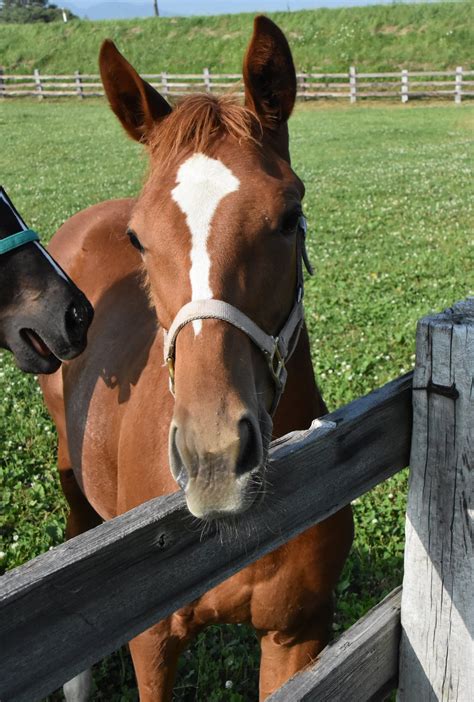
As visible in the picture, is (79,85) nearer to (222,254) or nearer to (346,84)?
(346,84)

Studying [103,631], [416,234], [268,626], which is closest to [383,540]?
[268,626]

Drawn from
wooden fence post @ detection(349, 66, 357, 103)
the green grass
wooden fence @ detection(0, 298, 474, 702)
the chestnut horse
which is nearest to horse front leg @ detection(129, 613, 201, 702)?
the chestnut horse

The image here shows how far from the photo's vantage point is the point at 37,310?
114 inches

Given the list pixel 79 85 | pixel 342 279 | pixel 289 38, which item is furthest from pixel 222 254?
pixel 289 38

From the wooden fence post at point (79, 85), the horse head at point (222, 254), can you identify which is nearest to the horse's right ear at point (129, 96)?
the horse head at point (222, 254)

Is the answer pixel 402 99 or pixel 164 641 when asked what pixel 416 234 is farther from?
pixel 402 99

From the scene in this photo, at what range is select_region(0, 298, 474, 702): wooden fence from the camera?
113 centimetres

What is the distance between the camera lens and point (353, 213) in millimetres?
12164

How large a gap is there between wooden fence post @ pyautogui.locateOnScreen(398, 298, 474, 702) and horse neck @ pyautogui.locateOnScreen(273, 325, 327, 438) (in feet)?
1.61

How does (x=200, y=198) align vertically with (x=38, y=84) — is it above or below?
above

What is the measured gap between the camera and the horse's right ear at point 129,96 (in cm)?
215

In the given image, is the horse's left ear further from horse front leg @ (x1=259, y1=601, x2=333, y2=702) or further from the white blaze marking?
horse front leg @ (x1=259, y1=601, x2=333, y2=702)

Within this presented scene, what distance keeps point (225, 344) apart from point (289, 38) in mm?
39570

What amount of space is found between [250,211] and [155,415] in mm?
950
